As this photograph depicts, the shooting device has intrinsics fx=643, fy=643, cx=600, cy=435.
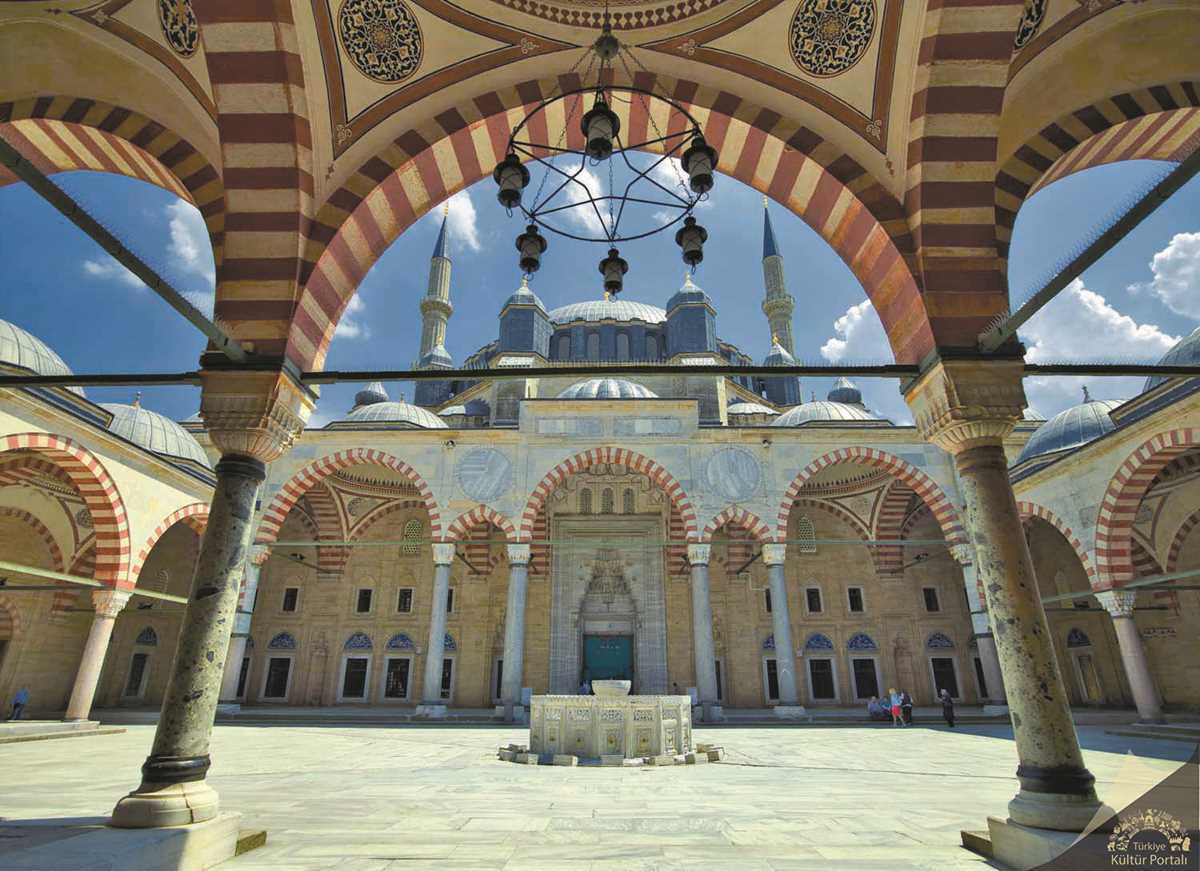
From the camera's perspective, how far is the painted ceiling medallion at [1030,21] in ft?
13.5

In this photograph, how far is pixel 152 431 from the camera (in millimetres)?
13828

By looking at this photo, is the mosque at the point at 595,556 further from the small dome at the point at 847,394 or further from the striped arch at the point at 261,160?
the striped arch at the point at 261,160

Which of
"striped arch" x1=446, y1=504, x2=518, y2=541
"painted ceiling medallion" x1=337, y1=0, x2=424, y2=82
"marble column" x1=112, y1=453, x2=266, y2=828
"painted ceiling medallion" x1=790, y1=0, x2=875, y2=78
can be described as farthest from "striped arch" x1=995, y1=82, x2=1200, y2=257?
"striped arch" x1=446, y1=504, x2=518, y2=541

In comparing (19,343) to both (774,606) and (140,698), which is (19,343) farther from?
(774,606)

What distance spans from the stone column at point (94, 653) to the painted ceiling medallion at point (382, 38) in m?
10.2

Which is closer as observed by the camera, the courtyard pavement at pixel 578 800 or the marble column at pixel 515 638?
the courtyard pavement at pixel 578 800

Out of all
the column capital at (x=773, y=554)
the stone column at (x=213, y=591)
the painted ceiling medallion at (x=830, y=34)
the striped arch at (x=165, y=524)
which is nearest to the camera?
the stone column at (x=213, y=591)

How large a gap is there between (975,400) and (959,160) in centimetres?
161

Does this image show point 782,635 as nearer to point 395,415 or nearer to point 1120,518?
point 1120,518

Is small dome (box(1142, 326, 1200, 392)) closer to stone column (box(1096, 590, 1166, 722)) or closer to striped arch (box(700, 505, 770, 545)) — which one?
stone column (box(1096, 590, 1166, 722))

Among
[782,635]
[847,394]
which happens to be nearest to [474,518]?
[782,635]

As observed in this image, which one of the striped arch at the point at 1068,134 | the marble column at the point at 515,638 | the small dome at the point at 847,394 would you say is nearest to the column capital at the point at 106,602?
the marble column at the point at 515,638

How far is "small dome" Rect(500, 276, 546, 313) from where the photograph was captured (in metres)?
22.1

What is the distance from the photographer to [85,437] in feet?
33.1
